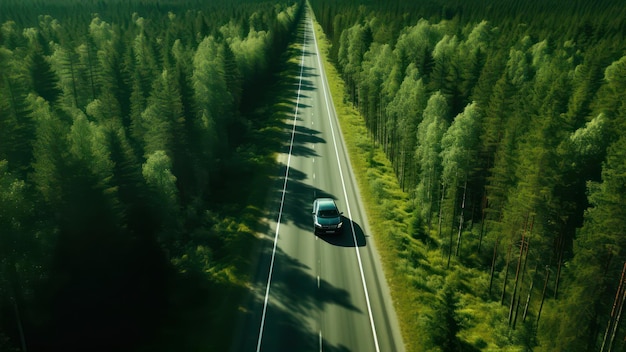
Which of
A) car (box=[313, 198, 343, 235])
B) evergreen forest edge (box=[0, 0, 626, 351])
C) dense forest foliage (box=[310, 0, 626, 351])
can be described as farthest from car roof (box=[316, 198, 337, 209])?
dense forest foliage (box=[310, 0, 626, 351])

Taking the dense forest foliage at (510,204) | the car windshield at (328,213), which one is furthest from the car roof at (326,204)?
the dense forest foliage at (510,204)

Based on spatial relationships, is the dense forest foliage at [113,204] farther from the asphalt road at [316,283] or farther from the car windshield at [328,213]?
the car windshield at [328,213]

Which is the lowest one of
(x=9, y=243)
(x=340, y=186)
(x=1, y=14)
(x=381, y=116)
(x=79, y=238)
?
(x=340, y=186)

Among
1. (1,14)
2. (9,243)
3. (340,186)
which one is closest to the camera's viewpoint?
(9,243)

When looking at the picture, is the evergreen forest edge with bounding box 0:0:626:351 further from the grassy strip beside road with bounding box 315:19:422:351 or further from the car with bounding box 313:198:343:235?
the car with bounding box 313:198:343:235

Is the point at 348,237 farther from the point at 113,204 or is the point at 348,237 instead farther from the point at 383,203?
the point at 113,204

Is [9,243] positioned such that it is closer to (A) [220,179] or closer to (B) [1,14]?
(A) [220,179]

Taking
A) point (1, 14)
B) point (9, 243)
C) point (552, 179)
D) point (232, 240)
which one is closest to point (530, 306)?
point (552, 179)

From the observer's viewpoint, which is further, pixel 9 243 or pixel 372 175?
pixel 372 175
